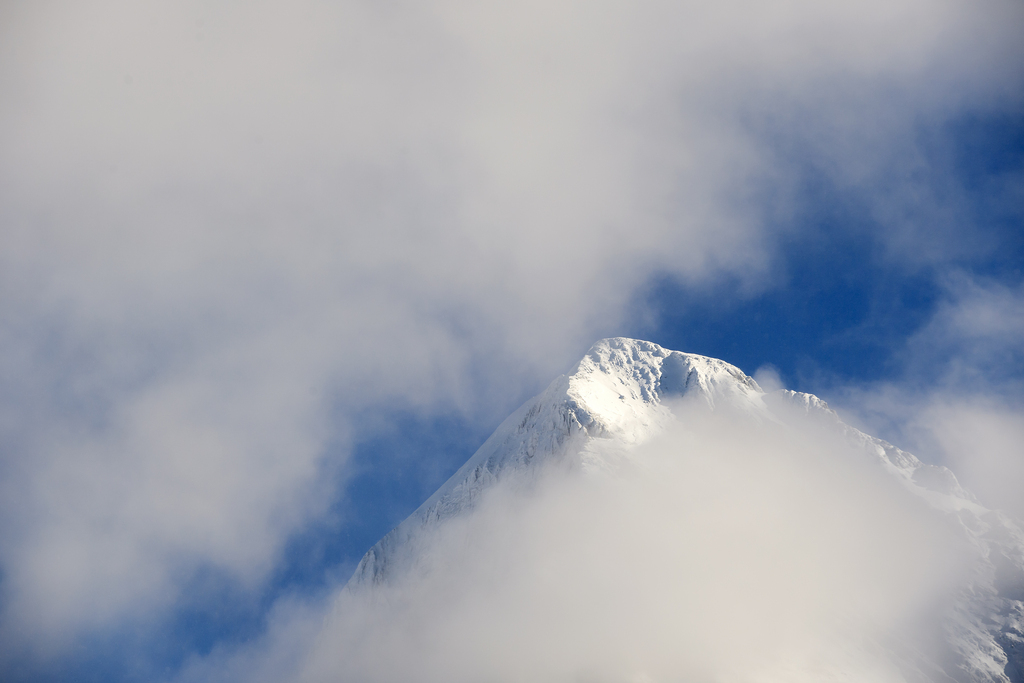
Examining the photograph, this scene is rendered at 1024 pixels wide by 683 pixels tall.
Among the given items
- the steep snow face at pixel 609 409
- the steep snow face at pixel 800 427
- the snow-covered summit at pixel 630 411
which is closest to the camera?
the steep snow face at pixel 800 427

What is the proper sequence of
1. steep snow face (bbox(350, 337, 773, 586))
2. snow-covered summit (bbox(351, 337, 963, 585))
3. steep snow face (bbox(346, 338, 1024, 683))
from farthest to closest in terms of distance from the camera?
steep snow face (bbox(350, 337, 773, 586))
snow-covered summit (bbox(351, 337, 963, 585))
steep snow face (bbox(346, 338, 1024, 683))

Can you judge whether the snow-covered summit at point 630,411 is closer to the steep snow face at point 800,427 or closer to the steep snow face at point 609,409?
the steep snow face at point 609,409

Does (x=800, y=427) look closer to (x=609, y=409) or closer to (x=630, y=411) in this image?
(x=630, y=411)

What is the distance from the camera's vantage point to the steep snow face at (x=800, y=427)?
12500cm

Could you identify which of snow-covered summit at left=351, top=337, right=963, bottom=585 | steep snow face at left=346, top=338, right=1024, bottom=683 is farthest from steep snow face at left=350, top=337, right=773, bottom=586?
steep snow face at left=346, top=338, right=1024, bottom=683

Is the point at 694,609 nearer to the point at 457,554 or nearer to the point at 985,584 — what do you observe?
the point at 985,584

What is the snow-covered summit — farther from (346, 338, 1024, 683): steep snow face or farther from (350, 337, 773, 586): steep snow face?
(346, 338, 1024, 683): steep snow face

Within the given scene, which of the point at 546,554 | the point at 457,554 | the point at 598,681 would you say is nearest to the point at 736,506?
the point at 546,554

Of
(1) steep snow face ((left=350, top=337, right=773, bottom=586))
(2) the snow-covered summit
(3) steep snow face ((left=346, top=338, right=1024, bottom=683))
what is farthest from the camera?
(1) steep snow face ((left=350, top=337, right=773, bottom=586))

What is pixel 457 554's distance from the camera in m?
190

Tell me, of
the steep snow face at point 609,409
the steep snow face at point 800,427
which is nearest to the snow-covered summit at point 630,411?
the steep snow face at point 609,409

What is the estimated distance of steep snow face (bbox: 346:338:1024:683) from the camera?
12500 centimetres

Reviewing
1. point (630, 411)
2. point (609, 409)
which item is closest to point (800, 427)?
point (630, 411)

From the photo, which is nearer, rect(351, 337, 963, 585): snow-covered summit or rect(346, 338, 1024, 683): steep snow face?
rect(346, 338, 1024, 683): steep snow face
